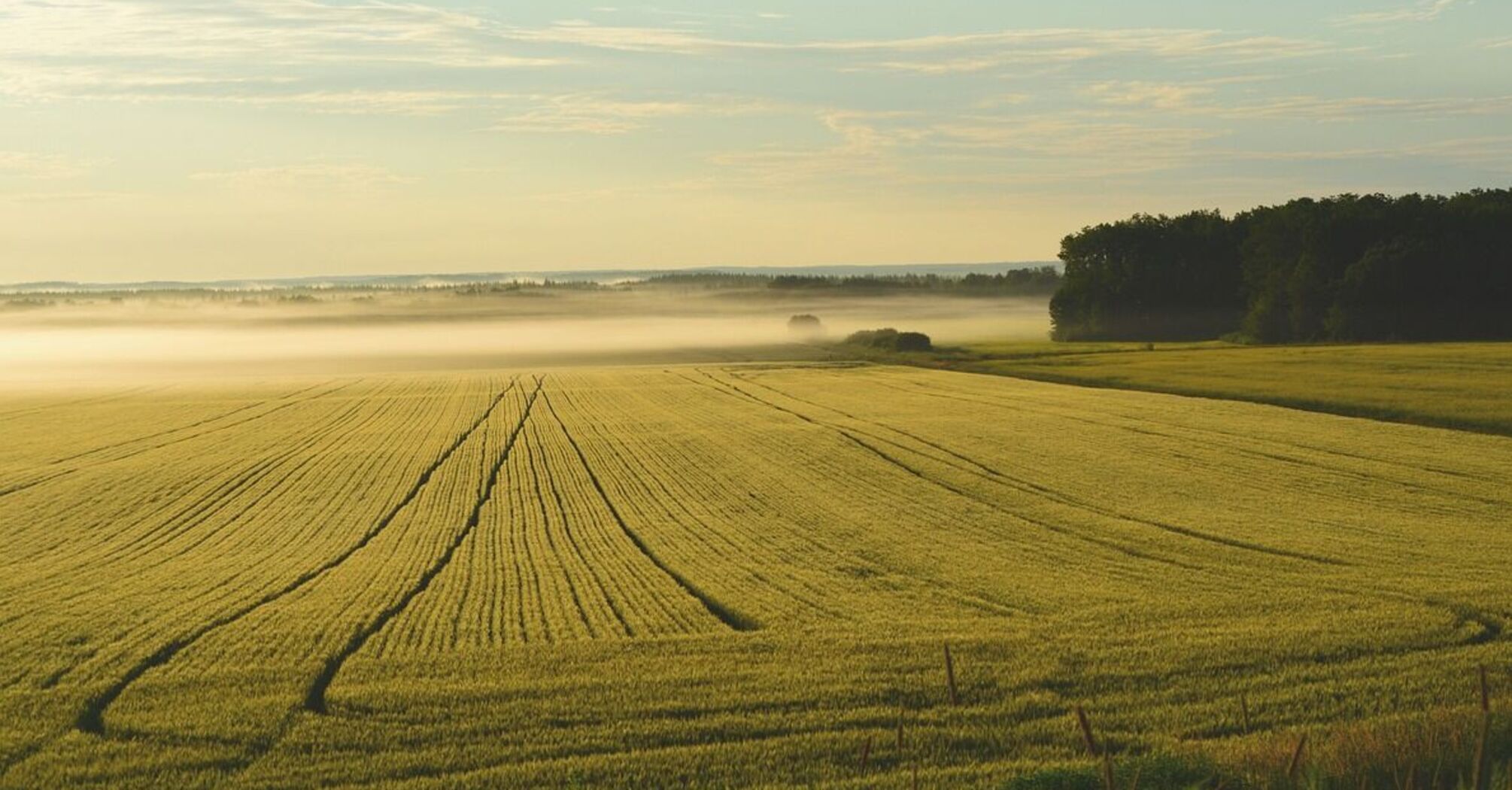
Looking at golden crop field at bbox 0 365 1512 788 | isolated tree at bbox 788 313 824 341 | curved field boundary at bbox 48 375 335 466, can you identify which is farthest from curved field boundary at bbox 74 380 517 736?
isolated tree at bbox 788 313 824 341

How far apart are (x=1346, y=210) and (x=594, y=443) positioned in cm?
7222

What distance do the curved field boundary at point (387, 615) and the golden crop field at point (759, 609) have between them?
0.31 ft

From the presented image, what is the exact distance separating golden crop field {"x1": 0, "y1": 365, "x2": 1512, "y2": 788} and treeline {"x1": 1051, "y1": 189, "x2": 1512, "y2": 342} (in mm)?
51672

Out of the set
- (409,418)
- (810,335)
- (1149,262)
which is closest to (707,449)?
(409,418)

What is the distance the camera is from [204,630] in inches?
785

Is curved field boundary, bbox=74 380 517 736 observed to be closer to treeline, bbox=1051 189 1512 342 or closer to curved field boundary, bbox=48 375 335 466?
curved field boundary, bbox=48 375 335 466

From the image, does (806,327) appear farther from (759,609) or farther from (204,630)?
(204,630)

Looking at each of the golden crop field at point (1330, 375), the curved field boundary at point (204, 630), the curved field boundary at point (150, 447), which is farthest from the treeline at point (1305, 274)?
the curved field boundary at point (204, 630)

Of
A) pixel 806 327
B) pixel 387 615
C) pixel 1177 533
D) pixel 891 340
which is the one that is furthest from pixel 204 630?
pixel 806 327

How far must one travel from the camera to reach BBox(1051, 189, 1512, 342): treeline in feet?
296

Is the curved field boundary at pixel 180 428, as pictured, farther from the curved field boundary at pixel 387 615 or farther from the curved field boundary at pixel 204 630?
the curved field boundary at pixel 387 615

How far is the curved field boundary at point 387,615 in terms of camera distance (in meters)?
16.4

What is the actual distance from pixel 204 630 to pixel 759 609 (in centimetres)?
762

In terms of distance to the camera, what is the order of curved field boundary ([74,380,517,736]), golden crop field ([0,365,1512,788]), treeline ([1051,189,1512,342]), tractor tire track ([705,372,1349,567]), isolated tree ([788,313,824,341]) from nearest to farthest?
golden crop field ([0,365,1512,788]), curved field boundary ([74,380,517,736]), tractor tire track ([705,372,1349,567]), treeline ([1051,189,1512,342]), isolated tree ([788,313,824,341])
